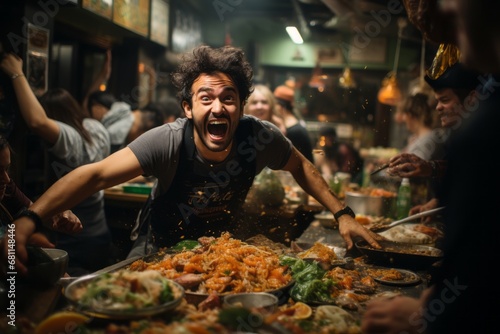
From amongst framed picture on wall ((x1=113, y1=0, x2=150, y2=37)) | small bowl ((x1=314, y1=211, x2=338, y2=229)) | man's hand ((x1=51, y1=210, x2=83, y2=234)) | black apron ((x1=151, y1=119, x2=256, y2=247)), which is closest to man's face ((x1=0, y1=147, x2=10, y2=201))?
man's hand ((x1=51, y1=210, x2=83, y2=234))

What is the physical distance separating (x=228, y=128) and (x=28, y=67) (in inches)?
106

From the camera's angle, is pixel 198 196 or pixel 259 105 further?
pixel 259 105

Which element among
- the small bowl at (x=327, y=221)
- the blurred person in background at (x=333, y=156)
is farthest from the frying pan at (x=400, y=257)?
the blurred person in background at (x=333, y=156)

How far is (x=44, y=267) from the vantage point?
2.06 meters

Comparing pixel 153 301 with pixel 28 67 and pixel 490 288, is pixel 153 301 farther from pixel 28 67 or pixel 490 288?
pixel 28 67

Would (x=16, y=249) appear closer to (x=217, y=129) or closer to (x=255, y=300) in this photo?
(x=255, y=300)

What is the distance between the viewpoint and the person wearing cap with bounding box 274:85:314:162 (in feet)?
19.5

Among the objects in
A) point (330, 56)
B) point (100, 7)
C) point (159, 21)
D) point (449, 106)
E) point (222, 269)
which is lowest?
point (222, 269)

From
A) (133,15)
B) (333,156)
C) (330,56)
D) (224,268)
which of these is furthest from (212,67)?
(330,56)

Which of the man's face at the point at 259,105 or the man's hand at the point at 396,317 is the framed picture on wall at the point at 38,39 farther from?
the man's hand at the point at 396,317

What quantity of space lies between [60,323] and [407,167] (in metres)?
3.01

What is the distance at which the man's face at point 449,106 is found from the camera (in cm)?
356

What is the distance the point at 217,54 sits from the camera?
3.20 metres

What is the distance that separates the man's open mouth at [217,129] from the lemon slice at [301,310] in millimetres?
1400
